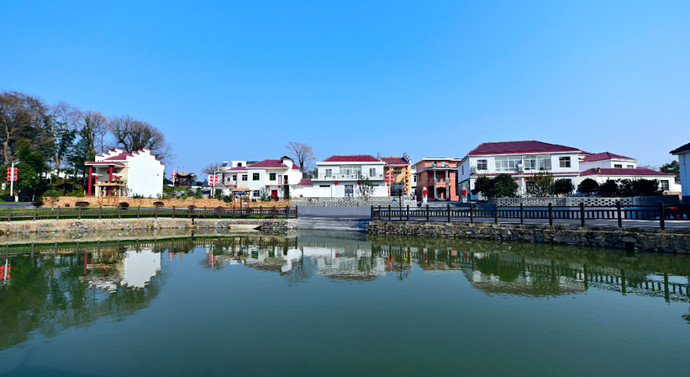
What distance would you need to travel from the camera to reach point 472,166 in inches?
1382

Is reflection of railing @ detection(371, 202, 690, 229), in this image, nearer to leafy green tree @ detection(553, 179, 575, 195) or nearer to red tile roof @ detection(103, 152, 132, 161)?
leafy green tree @ detection(553, 179, 575, 195)

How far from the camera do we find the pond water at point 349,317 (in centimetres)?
413

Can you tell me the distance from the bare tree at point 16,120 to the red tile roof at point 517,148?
50.9 meters

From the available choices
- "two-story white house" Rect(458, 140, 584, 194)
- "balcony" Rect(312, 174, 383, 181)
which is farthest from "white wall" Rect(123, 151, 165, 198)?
"two-story white house" Rect(458, 140, 584, 194)

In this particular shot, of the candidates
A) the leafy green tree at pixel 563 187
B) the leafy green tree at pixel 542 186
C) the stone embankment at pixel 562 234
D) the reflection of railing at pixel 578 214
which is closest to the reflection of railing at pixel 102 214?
the stone embankment at pixel 562 234

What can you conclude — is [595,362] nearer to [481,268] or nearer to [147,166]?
[481,268]

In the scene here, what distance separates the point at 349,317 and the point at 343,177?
35347 millimetres

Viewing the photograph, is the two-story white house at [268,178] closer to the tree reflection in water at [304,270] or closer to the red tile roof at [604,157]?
the tree reflection in water at [304,270]

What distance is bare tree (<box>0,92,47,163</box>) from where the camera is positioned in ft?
113

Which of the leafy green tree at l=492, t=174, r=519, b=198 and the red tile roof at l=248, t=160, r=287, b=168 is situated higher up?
the red tile roof at l=248, t=160, r=287, b=168

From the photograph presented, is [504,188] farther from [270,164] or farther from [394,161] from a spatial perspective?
[270,164]

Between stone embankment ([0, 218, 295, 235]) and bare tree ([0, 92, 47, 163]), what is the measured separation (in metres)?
24.4

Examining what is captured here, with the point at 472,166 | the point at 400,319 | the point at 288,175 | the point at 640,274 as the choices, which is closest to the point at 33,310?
the point at 400,319

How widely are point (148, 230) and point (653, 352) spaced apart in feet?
82.6
